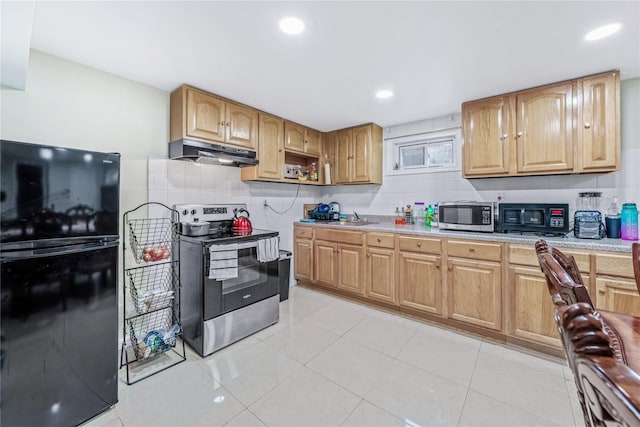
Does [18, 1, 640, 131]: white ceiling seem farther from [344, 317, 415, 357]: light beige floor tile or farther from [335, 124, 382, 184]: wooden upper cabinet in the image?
[344, 317, 415, 357]: light beige floor tile

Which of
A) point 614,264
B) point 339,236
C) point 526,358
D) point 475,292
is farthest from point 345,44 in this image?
point 526,358

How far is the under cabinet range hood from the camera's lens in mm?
2277

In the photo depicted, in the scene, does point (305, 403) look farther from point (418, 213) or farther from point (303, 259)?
point (418, 213)

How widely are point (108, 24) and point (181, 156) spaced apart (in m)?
0.96

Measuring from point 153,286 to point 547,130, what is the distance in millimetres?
3689

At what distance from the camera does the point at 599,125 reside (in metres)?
2.08

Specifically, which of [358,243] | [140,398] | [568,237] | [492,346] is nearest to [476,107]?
[568,237]

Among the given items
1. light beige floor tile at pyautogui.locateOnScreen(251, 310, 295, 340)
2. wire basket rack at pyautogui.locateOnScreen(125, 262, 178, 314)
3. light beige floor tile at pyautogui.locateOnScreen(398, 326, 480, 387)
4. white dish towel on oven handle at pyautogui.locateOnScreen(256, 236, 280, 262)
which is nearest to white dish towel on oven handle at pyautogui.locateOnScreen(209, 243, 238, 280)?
white dish towel on oven handle at pyautogui.locateOnScreen(256, 236, 280, 262)

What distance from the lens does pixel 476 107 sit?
2.61 metres

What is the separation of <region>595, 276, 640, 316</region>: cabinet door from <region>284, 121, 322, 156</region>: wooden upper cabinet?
305 centimetres

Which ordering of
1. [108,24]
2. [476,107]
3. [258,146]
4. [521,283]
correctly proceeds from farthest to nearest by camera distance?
[258,146] → [476,107] → [521,283] → [108,24]

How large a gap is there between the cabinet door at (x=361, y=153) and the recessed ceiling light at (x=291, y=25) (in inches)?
77.9

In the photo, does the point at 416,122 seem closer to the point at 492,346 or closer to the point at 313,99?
the point at 313,99

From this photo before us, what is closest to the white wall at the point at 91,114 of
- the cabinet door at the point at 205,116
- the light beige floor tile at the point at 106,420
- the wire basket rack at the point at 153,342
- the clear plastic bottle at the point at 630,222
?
the cabinet door at the point at 205,116
